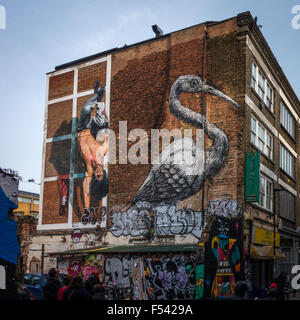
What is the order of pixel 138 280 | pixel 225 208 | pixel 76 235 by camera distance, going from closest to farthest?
pixel 225 208 → pixel 138 280 → pixel 76 235

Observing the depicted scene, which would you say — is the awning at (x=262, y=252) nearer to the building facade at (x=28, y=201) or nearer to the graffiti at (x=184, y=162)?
the graffiti at (x=184, y=162)

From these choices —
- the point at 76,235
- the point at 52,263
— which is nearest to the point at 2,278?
the point at 76,235

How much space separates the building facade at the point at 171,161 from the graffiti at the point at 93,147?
0.07 metres

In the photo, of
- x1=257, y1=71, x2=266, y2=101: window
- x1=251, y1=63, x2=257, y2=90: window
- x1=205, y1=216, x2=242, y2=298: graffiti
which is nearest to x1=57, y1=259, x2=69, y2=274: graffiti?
x1=205, y1=216, x2=242, y2=298: graffiti

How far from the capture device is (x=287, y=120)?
2775 cm

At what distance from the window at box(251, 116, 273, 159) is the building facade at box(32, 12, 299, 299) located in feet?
0.32

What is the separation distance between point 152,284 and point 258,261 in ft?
18.2

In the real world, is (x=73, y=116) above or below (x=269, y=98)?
below

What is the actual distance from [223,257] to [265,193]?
6.42m

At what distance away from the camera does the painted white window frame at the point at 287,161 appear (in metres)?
26.3

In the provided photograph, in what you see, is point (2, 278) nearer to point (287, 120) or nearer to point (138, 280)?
point (138, 280)

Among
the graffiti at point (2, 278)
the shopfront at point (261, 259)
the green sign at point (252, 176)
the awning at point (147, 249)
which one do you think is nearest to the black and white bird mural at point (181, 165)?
the green sign at point (252, 176)

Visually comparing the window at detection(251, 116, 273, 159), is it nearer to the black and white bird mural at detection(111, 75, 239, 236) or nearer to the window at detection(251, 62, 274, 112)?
the window at detection(251, 62, 274, 112)

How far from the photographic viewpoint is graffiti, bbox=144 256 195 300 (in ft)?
61.9
